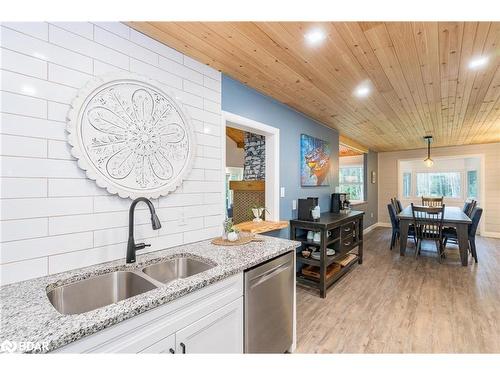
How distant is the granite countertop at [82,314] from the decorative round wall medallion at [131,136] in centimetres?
48

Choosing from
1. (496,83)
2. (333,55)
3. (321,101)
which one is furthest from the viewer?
(321,101)

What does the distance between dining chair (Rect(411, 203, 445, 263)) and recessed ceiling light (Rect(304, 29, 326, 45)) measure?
3642 millimetres

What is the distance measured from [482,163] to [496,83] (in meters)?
5.02

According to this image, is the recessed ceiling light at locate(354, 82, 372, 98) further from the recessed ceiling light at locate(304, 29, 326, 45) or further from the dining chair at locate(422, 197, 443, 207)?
the dining chair at locate(422, 197, 443, 207)

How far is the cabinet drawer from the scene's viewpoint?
3.28 metres

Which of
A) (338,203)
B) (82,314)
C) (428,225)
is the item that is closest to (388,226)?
(428,225)

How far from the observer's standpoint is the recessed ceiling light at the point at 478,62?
190cm

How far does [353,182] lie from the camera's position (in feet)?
22.7

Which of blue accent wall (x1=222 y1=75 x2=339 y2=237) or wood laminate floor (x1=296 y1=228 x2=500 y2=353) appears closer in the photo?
wood laminate floor (x1=296 y1=228 x2=500 y2=353)

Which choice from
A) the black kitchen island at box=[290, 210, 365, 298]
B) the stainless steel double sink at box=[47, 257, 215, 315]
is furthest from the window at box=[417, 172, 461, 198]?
the stainless steel double sink at box=[47, 257, 215, 315]

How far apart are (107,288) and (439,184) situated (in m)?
8.89

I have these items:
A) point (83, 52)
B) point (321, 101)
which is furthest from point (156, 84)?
point (321, 101)

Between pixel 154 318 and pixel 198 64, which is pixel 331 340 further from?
pixel 198 64
